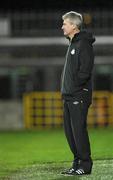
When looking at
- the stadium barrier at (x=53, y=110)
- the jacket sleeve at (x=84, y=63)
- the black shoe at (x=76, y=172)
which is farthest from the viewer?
the stadium barrier at (x=53, y=110)

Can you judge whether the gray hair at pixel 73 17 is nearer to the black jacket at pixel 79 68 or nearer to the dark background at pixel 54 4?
the black jacket at pixel 79 68

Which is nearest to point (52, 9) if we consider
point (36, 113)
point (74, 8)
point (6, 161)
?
point (74, 8)

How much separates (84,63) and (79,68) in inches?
4.0

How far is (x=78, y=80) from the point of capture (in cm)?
755

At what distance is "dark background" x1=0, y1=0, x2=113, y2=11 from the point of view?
33688 millimetres

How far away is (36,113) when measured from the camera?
22.0m

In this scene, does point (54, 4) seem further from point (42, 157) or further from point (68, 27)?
point (68, 27)

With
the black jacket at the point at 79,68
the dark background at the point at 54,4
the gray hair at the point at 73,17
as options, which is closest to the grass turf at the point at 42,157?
the black jacket at the point at 79,68

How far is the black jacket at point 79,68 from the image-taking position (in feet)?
24.7

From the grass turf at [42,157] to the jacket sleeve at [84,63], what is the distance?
3.74 feet

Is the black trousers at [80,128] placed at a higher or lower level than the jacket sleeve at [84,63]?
lower

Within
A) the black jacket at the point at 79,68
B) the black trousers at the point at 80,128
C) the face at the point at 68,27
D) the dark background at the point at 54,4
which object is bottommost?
the dark background at the point at 54,4

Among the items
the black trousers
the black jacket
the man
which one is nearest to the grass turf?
the black trousers

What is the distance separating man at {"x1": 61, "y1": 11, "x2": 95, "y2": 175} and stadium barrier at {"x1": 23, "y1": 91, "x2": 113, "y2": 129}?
545 inches
